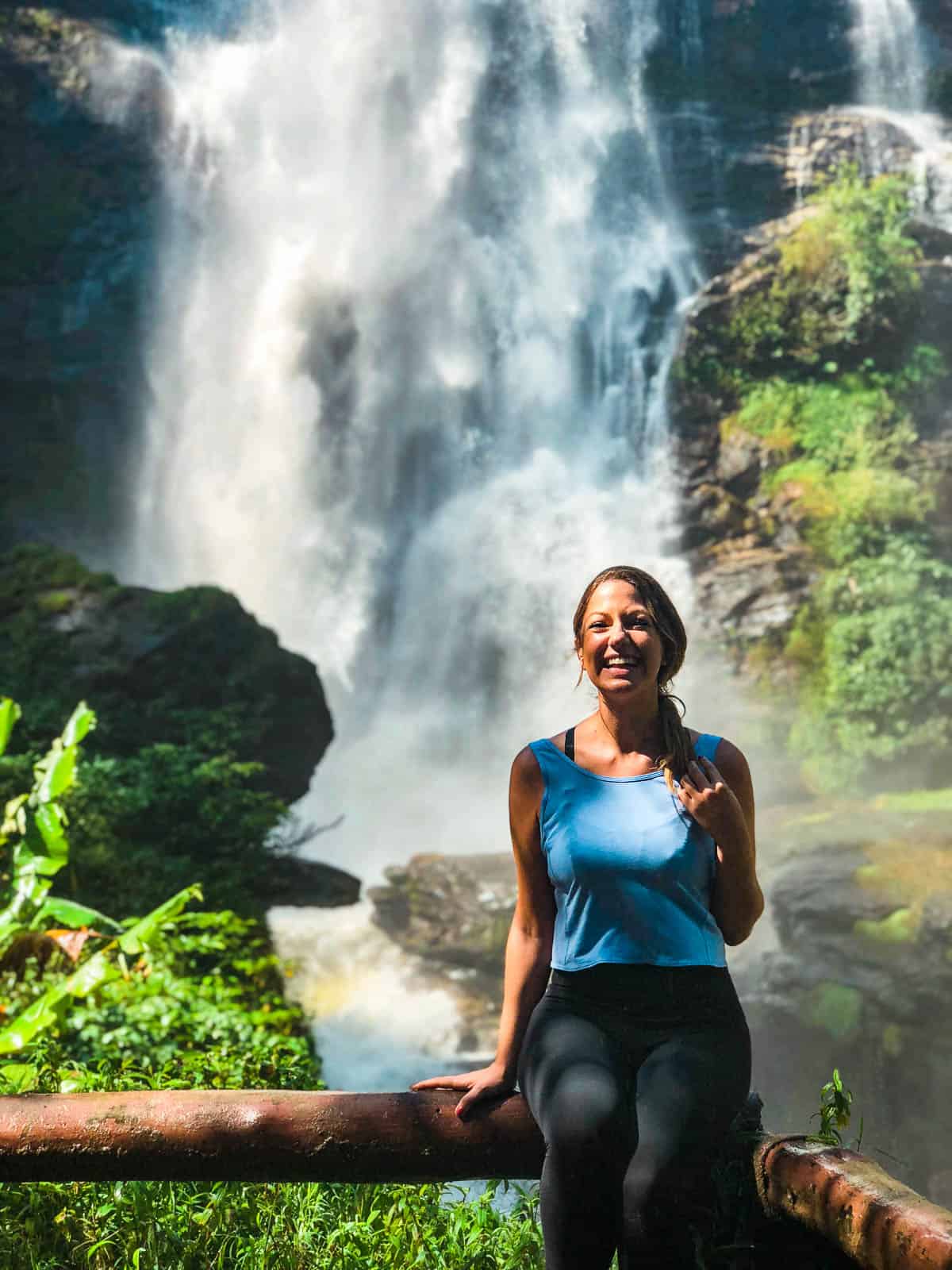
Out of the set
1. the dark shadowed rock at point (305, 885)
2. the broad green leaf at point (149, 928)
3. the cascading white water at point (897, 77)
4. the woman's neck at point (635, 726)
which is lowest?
the dark shadowed rock at point (305, 885)

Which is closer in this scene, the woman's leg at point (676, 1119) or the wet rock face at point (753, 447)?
the woman's leg at point (676, 1119)

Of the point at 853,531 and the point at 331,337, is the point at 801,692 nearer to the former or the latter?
the point at 853,531

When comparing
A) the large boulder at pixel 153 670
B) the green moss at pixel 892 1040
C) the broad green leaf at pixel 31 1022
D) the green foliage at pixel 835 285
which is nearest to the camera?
the broad green leaf at pixel 31 1022

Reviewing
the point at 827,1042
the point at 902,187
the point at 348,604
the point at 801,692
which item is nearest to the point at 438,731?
the point at 348,604

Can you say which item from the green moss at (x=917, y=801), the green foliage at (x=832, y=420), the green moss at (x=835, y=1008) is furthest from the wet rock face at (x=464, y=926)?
the green foliage at (x=832, y=420)

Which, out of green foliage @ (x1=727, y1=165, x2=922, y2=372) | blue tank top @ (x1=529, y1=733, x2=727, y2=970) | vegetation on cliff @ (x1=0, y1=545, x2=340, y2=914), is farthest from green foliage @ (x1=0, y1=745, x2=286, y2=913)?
green foliage @ (x1=727, y1=165, x2=922, y2=372)

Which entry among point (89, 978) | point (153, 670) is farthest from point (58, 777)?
point (153, 670)

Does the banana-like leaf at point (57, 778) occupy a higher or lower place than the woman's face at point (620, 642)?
lower

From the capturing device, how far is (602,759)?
182cm

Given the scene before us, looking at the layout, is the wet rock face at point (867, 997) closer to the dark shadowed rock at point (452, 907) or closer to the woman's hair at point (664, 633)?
the dark shadowed rock at point (452, 907)

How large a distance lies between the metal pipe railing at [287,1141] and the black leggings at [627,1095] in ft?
0.34

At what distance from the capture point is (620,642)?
181 centimetres

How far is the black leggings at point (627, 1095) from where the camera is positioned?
1.47 m

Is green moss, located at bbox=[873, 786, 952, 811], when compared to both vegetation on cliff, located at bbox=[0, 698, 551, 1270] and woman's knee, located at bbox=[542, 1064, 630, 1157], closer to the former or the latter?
vegetation on cliff, located at bbox=[0, 698, 551, 1270]
